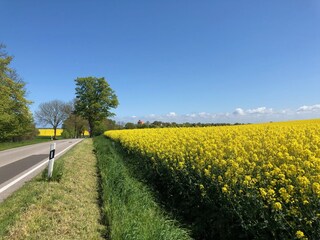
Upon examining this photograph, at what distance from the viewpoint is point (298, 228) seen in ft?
11.4

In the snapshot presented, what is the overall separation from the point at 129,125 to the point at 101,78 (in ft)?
65.4

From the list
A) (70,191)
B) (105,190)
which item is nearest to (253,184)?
(105,190)

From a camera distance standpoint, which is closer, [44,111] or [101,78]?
[101,78]

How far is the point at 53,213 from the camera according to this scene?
221 inches

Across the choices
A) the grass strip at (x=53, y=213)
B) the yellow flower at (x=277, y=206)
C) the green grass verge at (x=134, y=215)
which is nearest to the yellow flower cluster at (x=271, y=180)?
the yellow flower at (x=277, y=206)

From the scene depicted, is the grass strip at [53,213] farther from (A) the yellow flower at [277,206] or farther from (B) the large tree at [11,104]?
(B) the large tree at [11,104]

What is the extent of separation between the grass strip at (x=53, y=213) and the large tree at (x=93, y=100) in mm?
63992

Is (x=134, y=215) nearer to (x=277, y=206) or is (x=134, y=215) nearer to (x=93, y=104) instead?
(x=277, y=206)

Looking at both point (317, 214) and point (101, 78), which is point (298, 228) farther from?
point (101, 78)

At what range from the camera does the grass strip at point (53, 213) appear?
4777 millimetres

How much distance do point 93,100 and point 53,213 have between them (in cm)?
6797

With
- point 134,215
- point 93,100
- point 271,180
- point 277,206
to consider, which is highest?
point 93,100

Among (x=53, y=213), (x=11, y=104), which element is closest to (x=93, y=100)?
(x=11, y=104)

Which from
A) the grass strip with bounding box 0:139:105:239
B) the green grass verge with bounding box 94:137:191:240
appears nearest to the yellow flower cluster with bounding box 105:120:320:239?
the green grass verge with bounding box 94:137:191:240
